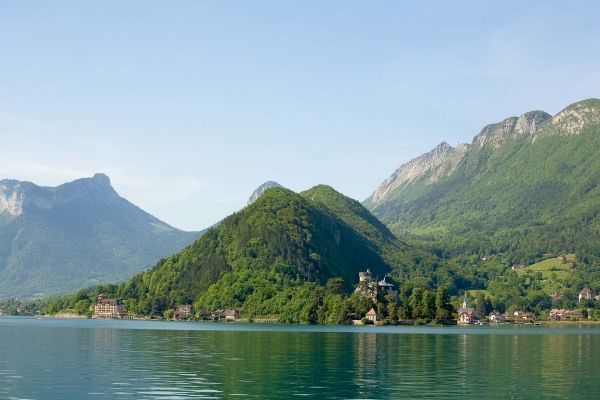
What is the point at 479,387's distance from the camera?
6319 centimetres

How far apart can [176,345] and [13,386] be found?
5263 cm

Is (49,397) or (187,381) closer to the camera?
(49,397)

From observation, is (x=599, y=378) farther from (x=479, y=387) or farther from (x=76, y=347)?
(x=76, y=347)

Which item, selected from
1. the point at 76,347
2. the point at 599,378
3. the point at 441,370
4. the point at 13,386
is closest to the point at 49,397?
the point at 13,386

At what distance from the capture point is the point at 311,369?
245 ft

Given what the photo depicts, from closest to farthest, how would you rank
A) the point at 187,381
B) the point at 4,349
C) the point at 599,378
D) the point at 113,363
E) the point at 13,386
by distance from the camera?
the point at 13,386, the point at 187,381, the point at 599,378, the point at 113,363, the point at 4,349

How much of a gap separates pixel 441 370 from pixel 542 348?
4545 centimetres

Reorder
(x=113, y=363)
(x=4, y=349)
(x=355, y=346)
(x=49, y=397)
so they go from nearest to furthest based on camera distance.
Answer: (x=49, y=397), (x=113, y=363), (x=4, y=349), (x=355, y=346)

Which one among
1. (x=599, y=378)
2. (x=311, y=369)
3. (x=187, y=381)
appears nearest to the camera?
(x=187, y=381)

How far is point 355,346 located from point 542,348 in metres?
27.7

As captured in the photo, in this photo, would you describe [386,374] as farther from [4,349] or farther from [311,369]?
[4,349]

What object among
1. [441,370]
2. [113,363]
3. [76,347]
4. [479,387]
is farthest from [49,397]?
[76,347]

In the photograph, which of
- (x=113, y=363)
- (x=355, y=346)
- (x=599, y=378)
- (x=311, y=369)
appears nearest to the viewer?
(x=599, y=378)

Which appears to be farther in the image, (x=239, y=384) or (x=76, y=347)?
(x=76, y=347)
